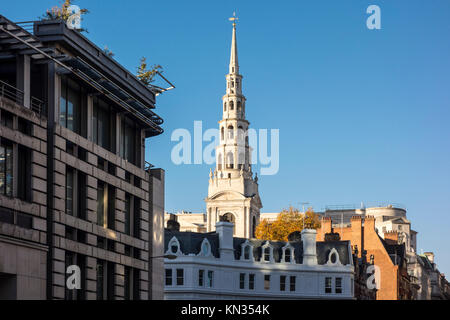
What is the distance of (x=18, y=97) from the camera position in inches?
1789

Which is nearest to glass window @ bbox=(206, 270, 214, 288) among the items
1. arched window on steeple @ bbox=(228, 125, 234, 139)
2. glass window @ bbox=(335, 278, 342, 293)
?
glass window @ bbox=(335, 278, 342, 293)

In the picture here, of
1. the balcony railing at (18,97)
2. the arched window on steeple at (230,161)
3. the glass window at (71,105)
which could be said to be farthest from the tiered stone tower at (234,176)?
the balcony railing at (18,97)

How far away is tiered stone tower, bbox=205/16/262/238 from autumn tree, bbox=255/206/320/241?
21990 mm

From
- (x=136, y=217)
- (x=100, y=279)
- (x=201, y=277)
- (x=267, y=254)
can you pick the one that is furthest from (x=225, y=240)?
(x=100, y=279)

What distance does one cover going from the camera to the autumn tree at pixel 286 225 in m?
150

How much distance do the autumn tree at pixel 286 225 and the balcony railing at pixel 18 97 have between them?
334 feet

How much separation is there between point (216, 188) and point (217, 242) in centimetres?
8980

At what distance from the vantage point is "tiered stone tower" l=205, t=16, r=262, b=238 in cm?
18588

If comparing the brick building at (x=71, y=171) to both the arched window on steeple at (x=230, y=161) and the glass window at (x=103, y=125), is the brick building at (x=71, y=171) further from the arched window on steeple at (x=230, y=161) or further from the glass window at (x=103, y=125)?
the arched window on steeple at (x=230, y=161)

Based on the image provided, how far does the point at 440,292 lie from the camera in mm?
199500
